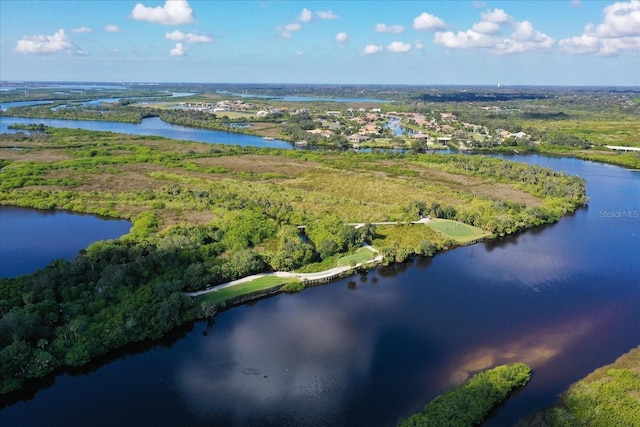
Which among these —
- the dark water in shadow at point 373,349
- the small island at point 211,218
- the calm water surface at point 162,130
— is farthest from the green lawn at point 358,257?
the calm water surface at point 162,130

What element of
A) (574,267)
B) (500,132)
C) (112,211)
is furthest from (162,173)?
(500,132)

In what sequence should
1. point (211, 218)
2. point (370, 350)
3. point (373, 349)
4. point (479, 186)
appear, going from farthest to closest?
1. point (479, 186)
2. point (211, 218)
3. point (373, 349)
4. point (370, 350)

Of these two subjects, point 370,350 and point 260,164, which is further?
point 260,164

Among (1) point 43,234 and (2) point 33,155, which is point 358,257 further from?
(2) point 33,155

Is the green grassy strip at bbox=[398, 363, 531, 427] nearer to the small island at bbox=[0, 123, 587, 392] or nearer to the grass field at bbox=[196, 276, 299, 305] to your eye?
the small island at bbox=[0, 123, 587, 392]

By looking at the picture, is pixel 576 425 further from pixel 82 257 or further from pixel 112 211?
pixel 112 211

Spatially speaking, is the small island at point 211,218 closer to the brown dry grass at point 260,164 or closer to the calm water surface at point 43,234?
the brown dry grass at point 260,164

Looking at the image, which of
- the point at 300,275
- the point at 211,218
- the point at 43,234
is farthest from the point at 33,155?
the point at 300,275

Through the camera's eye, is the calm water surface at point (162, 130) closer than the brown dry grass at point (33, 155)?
No
